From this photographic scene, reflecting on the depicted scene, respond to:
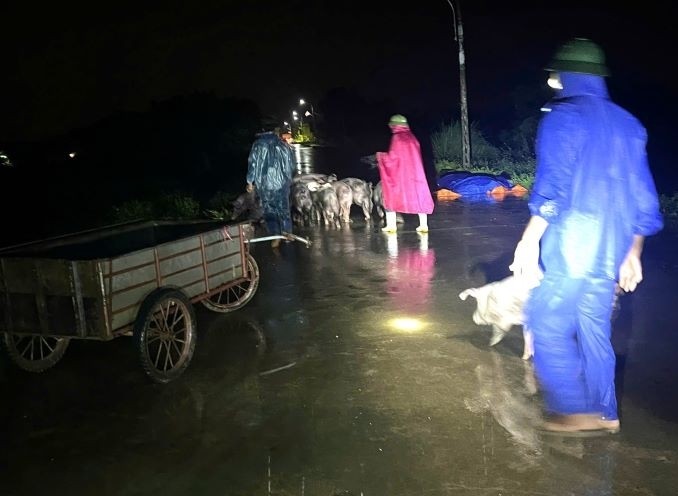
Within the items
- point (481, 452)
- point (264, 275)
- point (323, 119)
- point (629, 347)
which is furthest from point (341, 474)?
point (323, 119)

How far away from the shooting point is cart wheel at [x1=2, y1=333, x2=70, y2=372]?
16.8 feet

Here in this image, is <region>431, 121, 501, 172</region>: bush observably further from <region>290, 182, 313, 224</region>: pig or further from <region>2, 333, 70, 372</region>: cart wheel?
<region>2, 333, 70, 372</region>: cart wheel

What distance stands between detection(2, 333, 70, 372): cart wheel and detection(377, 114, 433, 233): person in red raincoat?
21.9 ft

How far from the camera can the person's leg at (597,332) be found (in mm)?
3766

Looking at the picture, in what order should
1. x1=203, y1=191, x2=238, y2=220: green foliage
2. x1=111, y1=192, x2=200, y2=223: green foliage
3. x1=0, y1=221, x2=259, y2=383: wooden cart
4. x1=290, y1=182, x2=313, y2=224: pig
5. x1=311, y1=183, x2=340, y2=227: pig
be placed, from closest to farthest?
x1=0, y1=221, x2=259, y2=383: wooden cart, x1=111, y1=192, x2=200, y2=223: green foliage, x1=311, y1=183, x2=340, y2=227: pig, x1=290, y1=182, x2=313, y2=224: pig, x1=203, y1=191, x2=238, y2=220: green foliage

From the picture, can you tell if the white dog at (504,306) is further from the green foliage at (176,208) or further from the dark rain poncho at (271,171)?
the green foliage at (176,208)

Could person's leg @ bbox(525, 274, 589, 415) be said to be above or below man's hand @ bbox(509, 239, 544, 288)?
below

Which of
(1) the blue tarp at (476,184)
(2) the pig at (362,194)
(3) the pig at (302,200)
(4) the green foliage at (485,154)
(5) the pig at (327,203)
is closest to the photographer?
(5) the pig at (327,203)

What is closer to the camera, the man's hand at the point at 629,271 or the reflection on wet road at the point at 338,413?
the reflection on wet road at the point at 338,413

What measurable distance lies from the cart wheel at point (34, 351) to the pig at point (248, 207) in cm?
659

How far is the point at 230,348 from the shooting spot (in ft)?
19.0

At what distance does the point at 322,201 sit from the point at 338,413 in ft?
26.4

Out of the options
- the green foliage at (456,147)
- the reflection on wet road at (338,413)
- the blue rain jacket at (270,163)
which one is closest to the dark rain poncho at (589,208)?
the reflection on wet road at (338,413)

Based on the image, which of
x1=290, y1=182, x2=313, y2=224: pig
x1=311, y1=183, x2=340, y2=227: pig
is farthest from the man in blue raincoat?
x1=290, y1=182, x2=313, y2=224: pig
